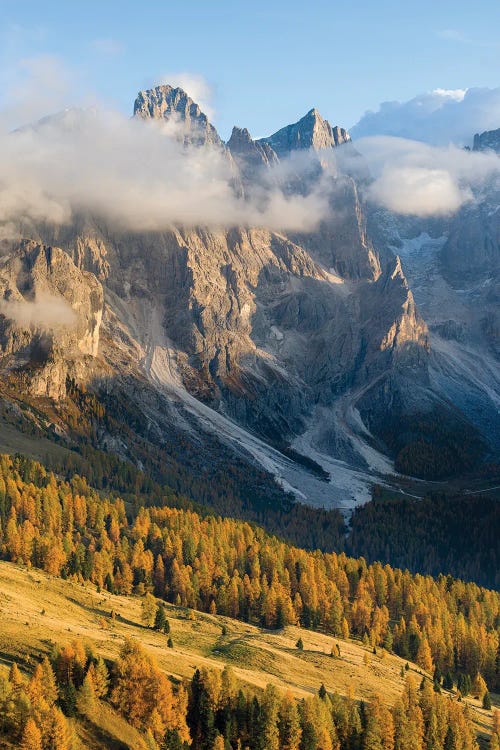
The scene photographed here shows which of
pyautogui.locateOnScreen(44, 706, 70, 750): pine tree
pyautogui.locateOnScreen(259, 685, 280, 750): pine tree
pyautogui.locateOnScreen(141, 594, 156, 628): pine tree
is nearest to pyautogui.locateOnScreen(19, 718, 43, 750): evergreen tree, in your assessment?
pyautogui.locateOnScreen(44, 706, 70, 750): pine tree

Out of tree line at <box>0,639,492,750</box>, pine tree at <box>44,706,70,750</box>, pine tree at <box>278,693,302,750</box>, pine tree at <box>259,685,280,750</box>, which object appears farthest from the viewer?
pine tree at <box>278,693,302,750</box>

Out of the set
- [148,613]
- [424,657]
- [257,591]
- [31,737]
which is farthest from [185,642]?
[424,657]

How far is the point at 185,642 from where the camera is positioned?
13438cm

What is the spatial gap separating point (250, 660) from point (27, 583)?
37.9m

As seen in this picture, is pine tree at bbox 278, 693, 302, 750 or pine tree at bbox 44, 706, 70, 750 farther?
pine tree at bbox 278, 693, 302, 750

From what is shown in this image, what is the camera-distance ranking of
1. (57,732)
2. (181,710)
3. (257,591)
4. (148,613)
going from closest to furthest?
(57,732), (181,710), (148,613), (257,591)

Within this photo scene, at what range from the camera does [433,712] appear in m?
120

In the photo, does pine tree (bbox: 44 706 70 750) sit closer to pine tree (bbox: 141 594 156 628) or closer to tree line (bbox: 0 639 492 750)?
tree line (bbox: 0 639 492 750)

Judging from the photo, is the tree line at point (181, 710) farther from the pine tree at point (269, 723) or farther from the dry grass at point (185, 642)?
the dry grass at point (185, 642)

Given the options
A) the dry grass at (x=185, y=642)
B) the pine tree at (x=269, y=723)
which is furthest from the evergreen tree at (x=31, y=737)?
the pine tree at (x=269, y=723)

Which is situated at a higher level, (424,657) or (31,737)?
(31,737)

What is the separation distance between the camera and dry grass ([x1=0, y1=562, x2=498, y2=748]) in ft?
352

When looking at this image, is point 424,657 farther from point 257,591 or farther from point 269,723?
point 269,723

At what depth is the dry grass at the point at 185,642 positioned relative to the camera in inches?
4225
